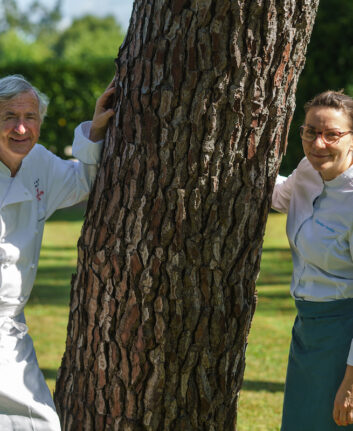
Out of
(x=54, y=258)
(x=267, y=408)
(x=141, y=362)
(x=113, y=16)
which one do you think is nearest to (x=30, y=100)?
(x=141, y=362)

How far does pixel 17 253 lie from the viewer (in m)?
2.99

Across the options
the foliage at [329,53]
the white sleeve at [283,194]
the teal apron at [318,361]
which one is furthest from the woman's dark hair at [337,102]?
the foliage at [329,53]

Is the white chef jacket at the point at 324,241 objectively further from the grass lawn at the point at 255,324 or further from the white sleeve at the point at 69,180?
the grass lawn at the point at 255,324

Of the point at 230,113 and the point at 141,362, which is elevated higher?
the point at 230,113

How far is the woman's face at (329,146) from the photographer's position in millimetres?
2932

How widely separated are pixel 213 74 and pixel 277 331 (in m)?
4.44

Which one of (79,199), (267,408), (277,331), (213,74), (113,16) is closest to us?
(213,74)

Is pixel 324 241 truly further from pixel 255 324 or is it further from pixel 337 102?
pixel 255 324

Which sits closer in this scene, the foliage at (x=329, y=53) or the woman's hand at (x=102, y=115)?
the woman's hand at (x=102, y=115)

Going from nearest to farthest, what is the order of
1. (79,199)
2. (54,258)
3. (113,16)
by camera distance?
(79,199), (54,258), (113,16)

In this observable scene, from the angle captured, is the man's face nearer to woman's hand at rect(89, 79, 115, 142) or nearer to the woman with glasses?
woman's hand at rect(89, 79, 115, 142)

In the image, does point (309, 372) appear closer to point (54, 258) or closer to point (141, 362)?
point (141, 362)

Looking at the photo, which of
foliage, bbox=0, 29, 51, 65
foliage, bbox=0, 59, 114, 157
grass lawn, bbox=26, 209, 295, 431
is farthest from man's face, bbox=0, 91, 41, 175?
foliage, bbox=0, 29, 51, 65

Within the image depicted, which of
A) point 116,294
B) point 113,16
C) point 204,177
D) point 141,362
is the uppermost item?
point 113,16
